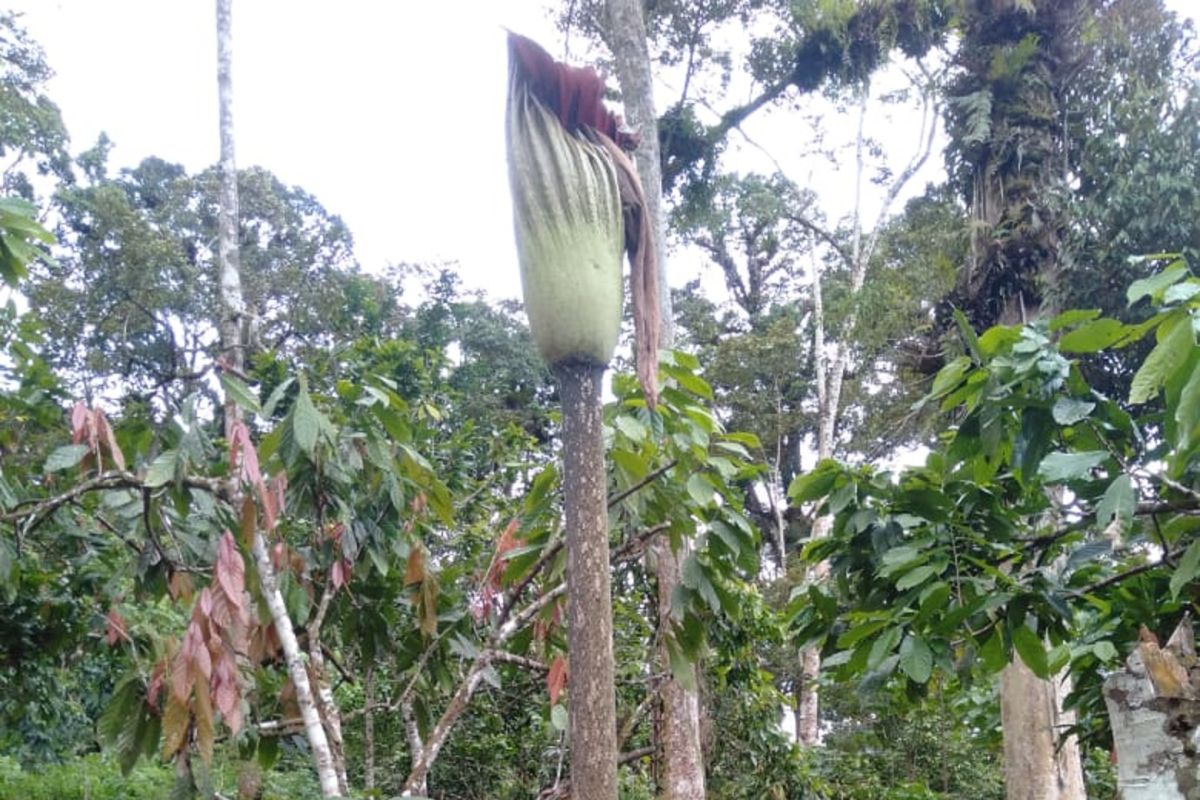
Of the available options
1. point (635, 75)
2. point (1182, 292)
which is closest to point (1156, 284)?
point (1182, 292)

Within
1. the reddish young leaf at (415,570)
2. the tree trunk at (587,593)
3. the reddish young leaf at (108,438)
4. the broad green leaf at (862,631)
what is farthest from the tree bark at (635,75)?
the tree trunk at (587,593)

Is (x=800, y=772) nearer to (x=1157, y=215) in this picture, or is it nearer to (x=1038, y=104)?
(x=1157, y=215)

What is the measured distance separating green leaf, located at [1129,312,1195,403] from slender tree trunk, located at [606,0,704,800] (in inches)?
49.2

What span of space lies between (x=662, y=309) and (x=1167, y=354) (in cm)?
356

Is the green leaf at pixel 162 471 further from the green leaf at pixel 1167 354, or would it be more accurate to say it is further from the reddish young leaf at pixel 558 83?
the green leaf at pixel 1167 354

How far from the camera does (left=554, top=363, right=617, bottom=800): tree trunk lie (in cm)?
106

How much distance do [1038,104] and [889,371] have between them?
6.19 m

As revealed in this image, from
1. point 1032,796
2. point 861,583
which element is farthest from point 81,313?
point 861,583

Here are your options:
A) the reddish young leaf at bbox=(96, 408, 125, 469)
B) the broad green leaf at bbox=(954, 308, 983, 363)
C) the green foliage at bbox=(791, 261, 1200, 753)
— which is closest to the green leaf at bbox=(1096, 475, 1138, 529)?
the green foliage at bbox=(791, 261, 1200, 753)

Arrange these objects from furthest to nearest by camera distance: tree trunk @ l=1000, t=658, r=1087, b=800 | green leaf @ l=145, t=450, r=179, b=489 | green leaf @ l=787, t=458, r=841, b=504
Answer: tree trunk @ l=1000, t=658, r=1087, b=800, green leaf @ l=787, t=458, r=841, b=504, green leaf @ l=145, t=450, r=179, b=489

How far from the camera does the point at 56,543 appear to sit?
10.8 feet

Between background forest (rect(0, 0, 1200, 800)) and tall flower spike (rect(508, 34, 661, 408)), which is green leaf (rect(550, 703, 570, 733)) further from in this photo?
tall flower spike (rect(508, 34, 661, 408))

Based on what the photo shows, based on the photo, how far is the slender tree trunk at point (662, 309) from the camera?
150 inches

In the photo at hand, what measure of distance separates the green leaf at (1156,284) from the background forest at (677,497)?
11 mm
